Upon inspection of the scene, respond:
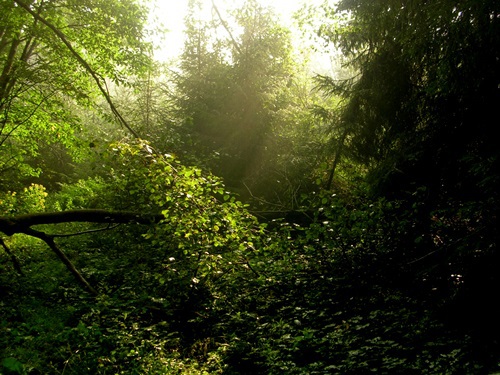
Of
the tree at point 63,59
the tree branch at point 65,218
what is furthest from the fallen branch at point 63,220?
the tree at point 63,59

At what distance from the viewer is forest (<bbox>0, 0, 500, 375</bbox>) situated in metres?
4.48

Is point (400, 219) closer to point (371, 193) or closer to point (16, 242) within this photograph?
point (371, 193)

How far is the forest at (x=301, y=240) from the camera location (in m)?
4.48

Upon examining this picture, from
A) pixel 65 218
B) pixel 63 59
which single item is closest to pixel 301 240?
pixel 65 218

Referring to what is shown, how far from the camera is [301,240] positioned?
21.9 feet

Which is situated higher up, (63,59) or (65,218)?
(63,59)

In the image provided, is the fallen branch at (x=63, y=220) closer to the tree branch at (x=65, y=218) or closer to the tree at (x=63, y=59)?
the tree branch at (x=65, y=218)

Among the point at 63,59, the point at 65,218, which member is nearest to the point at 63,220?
the point at 65,218

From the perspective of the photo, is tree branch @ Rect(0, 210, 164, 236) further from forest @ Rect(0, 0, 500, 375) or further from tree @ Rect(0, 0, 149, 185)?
tree @ Rect(0, 0, 149, 185)

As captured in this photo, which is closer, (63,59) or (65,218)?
(65,218)

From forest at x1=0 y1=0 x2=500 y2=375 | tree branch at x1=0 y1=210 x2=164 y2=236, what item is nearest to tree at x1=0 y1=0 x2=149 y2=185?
forest at x1=0 y1=0 x2=500 y2=375

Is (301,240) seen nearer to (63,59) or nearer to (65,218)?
(65,218)

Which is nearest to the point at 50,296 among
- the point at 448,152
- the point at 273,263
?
the point at 273,263

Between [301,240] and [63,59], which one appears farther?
[63,59]
